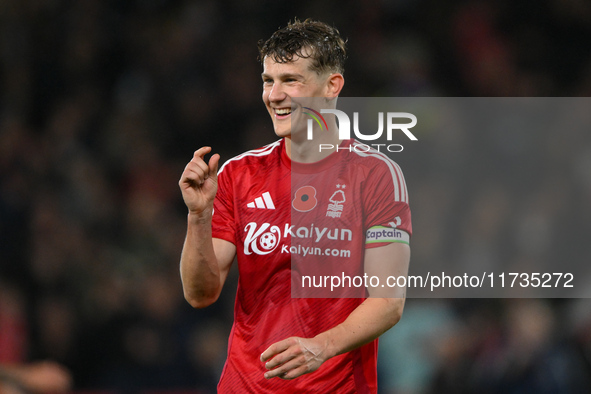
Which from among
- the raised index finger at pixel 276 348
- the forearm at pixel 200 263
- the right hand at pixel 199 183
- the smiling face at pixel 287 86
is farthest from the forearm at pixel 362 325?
the smiling face at pixel 287 86

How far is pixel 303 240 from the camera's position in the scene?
3.03 m

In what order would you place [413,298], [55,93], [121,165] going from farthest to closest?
[55,93] → [121,165] → [413,298]

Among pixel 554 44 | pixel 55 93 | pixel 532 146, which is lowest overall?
pixel 532 146

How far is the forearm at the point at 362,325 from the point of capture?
2682mm

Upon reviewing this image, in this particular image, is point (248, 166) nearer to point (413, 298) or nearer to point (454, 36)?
point (413, 298)

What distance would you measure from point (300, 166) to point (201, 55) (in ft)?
12.8

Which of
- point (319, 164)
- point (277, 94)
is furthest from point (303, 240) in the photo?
point (277, 94)

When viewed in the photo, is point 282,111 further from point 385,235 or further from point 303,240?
point 385,235

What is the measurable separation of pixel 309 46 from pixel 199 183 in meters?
0.75

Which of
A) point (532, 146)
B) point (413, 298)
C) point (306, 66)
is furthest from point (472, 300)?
point (306, 66)

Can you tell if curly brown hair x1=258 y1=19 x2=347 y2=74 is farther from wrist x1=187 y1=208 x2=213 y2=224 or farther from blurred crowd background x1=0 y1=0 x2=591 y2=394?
blurred crowd background x1=0 y1=0 x2=591 y2=394

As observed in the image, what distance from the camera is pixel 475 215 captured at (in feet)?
16.9

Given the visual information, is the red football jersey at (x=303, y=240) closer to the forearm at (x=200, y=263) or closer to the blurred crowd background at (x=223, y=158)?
the forearm at (x=200, y=263)

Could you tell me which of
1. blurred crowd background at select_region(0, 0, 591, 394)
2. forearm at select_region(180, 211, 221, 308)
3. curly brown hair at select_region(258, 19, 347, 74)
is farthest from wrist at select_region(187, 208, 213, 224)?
blurred crowd background at select_region(0, 0, 591, 394)
